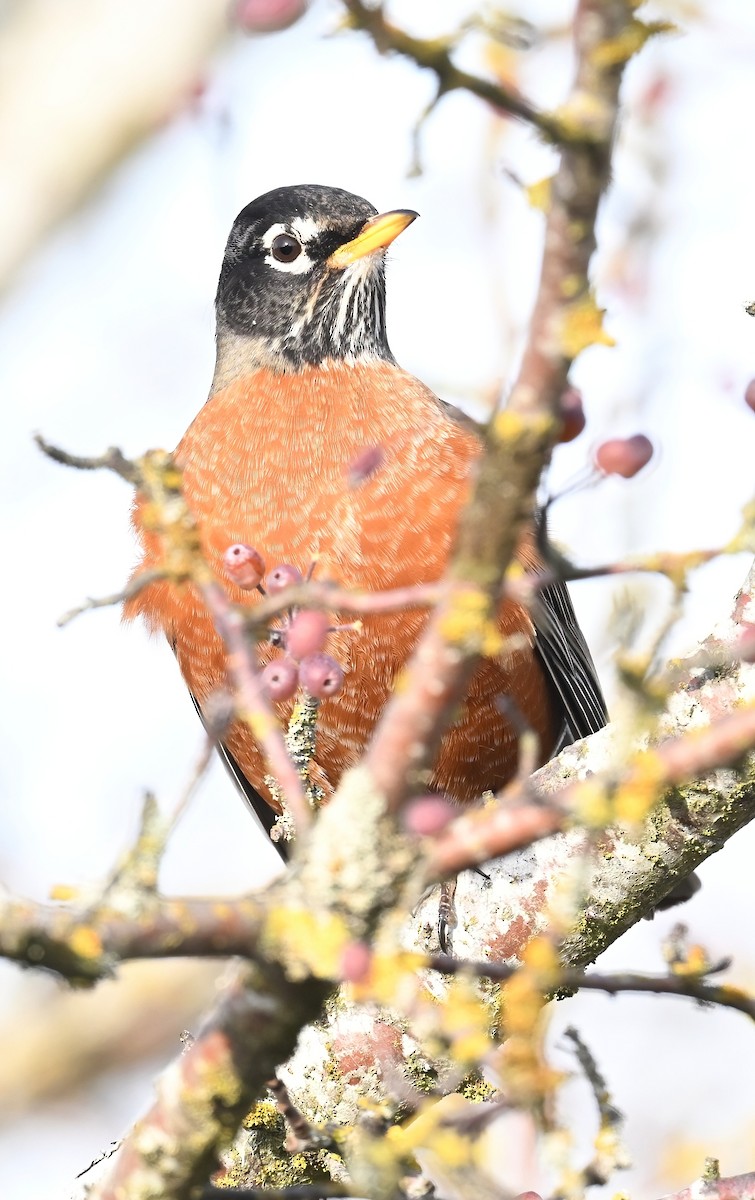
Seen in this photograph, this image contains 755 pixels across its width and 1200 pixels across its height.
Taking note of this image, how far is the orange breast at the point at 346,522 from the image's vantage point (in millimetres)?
4359

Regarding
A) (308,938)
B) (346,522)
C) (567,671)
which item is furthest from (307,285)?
(308,938)

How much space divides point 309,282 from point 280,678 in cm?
383

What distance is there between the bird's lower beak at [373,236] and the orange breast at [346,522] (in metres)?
0.50

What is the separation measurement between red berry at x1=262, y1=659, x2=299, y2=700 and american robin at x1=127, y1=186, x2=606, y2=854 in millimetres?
1696

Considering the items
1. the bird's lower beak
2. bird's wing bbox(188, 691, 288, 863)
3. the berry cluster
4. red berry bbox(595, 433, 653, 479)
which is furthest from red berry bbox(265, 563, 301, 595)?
bird's wing bbox(188, 691, 288, 863)

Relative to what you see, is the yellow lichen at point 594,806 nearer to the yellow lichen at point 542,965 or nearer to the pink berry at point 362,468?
the yellow lichen at point 542,965

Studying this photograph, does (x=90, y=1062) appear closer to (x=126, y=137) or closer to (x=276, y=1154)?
(x=276, y=1154)

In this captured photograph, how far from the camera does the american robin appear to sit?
439 centimetres

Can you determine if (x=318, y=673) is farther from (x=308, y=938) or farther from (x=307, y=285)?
(x=307, y=285)

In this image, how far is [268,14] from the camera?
6.17ft

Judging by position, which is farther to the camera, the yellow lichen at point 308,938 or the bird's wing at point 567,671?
the bird's wing at point 567,671

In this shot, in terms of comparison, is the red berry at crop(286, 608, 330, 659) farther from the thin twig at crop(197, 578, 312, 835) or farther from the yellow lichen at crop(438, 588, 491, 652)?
the yellow lichen at crop(438, 588, 491, 652)

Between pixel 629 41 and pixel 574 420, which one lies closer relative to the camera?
pixel 629 41

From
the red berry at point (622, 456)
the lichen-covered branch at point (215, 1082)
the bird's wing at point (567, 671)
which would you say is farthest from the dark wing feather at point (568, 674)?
the lichen-covered branch at point (215, 1082)
